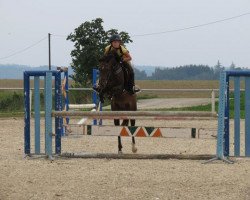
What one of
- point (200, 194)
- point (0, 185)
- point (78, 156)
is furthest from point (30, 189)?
point (78, 156)

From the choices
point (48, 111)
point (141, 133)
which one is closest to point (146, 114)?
point (141, 133)

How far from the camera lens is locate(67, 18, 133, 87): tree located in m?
28.2

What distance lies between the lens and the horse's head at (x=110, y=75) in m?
10.5

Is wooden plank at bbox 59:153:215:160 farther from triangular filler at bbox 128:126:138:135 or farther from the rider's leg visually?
the rider's leg

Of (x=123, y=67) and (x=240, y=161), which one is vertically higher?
(x=123, y=67)

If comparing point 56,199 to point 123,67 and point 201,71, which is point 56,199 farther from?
point 201,71

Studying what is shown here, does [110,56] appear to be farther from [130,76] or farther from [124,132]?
[124,132]

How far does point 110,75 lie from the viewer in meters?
10.6

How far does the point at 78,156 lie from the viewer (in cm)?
1008

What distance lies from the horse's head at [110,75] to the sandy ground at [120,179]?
1.58 metres

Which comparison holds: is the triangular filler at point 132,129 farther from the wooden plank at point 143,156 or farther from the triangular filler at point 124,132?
the wooden plank at point 143,156

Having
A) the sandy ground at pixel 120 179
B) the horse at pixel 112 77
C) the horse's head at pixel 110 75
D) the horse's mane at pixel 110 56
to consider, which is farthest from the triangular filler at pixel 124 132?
the horse's mane at pixel 110 56

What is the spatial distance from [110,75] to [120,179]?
10.3ft

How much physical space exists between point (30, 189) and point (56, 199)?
0.68 m
